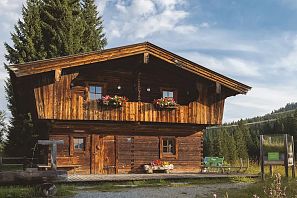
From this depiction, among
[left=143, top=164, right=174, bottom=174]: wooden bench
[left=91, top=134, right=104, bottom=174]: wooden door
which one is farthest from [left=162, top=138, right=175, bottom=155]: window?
[left=91, top=134, right=104, bottom=174]: wooden door

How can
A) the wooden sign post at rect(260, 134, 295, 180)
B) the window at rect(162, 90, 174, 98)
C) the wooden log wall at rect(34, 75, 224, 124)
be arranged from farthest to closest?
Answer: the window at rect(162, 90, 174, 98) < the wooden log wall at rect(34, 75, 224, 124) < the wooden sign post at rect(260, 134, 295, 180)

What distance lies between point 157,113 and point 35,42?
48.2ft

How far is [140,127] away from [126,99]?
1.87 m

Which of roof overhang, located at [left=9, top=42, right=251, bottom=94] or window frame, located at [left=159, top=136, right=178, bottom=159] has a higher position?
roof overhang, located at [left=9, top=42, right=251, bottom=94]

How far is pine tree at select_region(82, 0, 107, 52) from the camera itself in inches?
1523

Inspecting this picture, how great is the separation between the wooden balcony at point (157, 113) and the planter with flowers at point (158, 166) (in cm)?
227

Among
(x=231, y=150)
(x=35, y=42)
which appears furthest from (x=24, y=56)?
(x=231, y=150)

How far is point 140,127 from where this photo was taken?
21266 mm

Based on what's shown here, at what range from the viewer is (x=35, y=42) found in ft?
101

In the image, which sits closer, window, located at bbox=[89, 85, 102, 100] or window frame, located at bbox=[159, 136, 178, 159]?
window, located at bbox=[89, 85, 102, 100]

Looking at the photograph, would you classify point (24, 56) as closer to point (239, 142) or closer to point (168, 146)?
point (168, 146)

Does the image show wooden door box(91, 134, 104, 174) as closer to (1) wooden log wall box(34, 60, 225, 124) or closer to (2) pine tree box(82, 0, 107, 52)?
(1) wooden log wall box(34, 60, 225, 124)

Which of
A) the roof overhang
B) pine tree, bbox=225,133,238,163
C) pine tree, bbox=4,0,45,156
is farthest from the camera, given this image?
pine tree, bbox=225,133,238,163

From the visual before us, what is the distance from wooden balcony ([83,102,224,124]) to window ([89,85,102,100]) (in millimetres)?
721
